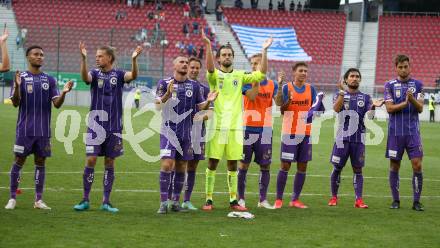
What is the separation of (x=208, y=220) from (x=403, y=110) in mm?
3712

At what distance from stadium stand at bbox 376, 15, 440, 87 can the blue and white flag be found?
17.3 ft

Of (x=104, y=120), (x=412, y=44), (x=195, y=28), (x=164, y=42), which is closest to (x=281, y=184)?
(x=104, y=120)

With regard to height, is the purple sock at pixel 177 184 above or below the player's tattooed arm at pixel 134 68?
below

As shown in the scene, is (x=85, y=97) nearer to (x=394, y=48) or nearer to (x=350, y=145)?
(x=394, y=48)

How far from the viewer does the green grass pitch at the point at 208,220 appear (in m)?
8.95

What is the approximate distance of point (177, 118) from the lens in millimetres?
11289

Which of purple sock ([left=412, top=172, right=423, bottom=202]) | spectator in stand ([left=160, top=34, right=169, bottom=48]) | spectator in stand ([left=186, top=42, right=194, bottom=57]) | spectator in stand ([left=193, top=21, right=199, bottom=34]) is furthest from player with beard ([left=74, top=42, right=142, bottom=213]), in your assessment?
spectator in stand ([left=193, top=21, right=199, bottom=34])

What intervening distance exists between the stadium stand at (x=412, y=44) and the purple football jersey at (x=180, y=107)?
42981 mm

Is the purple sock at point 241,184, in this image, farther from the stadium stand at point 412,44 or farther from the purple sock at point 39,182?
the stadium stand at point 412,44

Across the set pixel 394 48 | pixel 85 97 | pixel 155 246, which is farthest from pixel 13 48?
pixel 155 246

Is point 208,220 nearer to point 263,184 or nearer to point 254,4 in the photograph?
point 263,184

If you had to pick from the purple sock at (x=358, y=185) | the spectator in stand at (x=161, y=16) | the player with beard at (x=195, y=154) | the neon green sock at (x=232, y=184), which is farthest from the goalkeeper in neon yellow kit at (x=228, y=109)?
the spectator in stand at (x=161, y=16)

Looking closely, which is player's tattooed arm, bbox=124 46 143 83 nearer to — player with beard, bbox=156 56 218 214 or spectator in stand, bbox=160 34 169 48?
player with beard, bbox=156 56 218 214

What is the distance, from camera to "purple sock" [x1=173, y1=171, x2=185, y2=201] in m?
11.6
